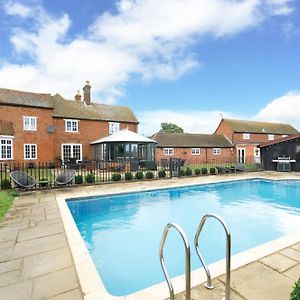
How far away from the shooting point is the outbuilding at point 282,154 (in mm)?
21750

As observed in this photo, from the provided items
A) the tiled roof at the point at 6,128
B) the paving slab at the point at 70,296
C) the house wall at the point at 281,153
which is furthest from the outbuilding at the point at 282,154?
the tiled roof at the point at 6,128

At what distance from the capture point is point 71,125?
82.9ft

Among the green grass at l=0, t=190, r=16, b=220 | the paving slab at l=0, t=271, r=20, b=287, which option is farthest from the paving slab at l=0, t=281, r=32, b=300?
the green grass at l=0, t=190, r=16, b=220

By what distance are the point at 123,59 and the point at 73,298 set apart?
16.2 meters

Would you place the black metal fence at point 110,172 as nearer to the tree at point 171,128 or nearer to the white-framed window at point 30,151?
the white-framed window at point 30,151

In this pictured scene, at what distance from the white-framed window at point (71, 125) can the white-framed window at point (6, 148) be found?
5.52 meters

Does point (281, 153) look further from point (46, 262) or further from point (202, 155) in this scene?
point (46, 262)

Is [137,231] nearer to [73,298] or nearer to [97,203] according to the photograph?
[97,203]

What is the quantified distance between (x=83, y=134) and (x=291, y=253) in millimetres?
23986

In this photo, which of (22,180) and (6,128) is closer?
(22,180)

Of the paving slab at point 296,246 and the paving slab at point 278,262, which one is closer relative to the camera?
the paving slab at point 278,262

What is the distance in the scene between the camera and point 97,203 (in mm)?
10281

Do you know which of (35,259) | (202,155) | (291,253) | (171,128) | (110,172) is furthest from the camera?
(171,128)

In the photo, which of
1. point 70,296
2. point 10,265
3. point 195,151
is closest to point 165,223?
point 10,265
